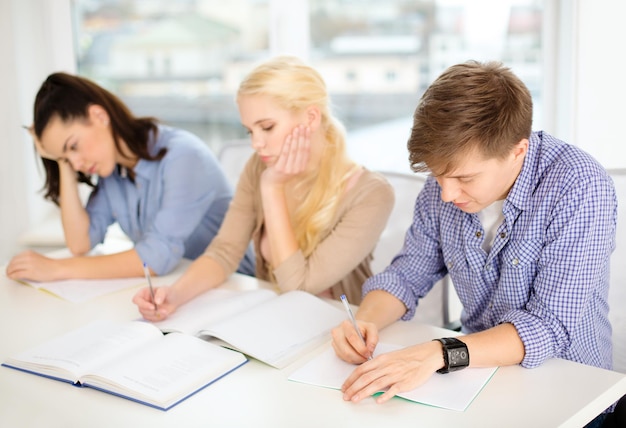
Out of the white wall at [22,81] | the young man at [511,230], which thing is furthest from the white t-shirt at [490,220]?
the white wall at [22,81]

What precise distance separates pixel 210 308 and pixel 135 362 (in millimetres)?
306

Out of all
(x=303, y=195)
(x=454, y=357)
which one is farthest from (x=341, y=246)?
(x=454, y=357)

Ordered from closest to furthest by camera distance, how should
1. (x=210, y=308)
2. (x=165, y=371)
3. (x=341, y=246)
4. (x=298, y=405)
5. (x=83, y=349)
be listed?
(x=298, y=405)
(x=165, y=371)
(x=83, y=349)
(x=210, y=308)
(x=341, y=246)

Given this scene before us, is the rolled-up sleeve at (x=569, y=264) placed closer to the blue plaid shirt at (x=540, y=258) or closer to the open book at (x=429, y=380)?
the blue plaid shirt at (x=540, y=258)

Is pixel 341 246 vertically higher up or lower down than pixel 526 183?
lower down

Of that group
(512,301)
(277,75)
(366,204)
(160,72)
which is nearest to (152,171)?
(277,75)

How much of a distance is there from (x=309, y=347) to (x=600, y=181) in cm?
60

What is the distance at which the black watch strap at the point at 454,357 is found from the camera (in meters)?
1.16

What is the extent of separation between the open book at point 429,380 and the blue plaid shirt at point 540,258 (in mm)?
106

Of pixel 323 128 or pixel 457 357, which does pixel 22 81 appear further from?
pixel 457 357

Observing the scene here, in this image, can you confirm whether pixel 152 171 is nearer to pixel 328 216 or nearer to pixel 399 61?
pixel 328 216

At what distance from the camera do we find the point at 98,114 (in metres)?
2.02

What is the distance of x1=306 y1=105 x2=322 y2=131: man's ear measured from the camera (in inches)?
70.3

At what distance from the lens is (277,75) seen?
173cm
